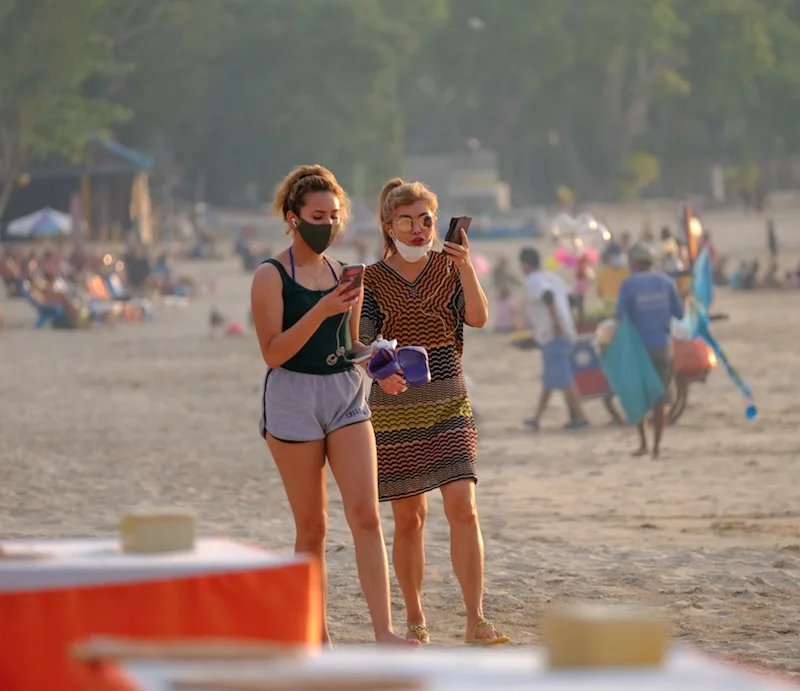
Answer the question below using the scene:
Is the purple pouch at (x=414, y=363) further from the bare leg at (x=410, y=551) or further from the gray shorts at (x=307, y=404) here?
the bare leg at (x=410, y=551)

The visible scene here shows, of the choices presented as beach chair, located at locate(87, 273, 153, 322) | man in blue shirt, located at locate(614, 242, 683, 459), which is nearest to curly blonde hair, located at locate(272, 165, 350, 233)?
man in blue shirt, located at locate(614, 242, 683, 459)

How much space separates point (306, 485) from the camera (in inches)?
253

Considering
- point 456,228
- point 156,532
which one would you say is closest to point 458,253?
point 456,228

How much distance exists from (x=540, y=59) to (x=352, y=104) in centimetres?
1994

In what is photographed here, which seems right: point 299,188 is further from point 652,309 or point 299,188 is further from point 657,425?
point 652,309

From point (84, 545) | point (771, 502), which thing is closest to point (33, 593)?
point (84, 545)

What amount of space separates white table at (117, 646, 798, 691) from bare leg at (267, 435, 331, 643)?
8.85ft

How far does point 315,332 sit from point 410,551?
1219 millimetres

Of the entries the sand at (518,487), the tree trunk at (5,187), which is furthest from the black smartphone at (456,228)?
the tree trunk at (5,187)

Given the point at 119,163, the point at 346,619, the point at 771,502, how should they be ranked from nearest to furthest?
the point at 346,619, the point at 771,502, the point at 119,163

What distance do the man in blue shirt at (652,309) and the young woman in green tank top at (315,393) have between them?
28.3ft

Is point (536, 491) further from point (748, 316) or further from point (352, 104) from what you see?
point (352, 104)

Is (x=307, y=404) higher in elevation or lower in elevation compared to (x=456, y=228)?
lower

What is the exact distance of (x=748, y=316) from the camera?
103 feet
